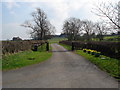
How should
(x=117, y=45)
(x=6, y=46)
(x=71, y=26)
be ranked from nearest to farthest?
(x=117, y=45)
(x=6, y=46)
(x=71, y=26)

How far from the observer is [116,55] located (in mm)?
15195

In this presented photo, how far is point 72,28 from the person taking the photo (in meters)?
58.8

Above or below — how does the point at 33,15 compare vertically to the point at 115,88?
above

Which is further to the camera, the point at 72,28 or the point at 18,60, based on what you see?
the point at 72,28

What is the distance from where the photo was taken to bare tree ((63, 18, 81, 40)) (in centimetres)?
5676

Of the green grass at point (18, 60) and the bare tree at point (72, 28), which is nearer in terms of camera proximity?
the green grass at point (18, 60)

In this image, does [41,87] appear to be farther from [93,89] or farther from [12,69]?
[12,69]

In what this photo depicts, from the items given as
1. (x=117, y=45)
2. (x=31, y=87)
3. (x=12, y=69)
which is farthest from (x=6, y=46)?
(x=117, y=45)

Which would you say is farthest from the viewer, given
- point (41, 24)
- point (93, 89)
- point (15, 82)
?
point (41, 24)

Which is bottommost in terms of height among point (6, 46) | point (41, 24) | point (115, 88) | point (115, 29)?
point (115, 88)

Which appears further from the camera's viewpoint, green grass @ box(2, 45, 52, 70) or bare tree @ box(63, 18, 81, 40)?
bare tree @ box(63, 18, 81, 40)

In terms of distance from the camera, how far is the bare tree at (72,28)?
2235 inches

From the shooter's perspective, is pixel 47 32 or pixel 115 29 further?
pixel 47 32

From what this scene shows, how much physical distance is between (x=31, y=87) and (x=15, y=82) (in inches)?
48.2
